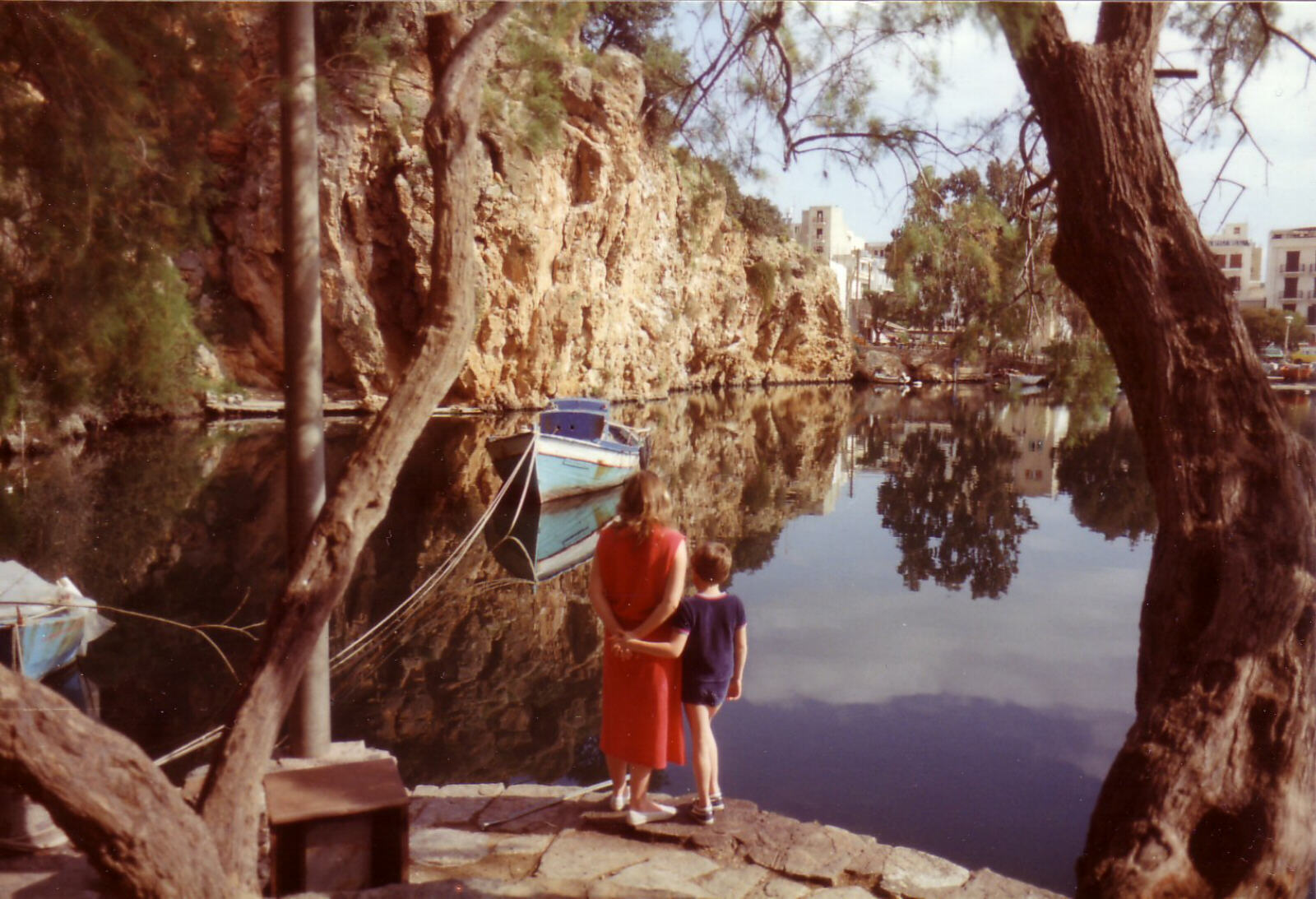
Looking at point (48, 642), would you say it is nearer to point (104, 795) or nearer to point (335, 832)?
point (335, 832)

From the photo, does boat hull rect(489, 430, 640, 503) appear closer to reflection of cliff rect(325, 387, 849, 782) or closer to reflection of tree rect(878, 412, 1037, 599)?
reflection of cliff rect(325, 387, 849, 782)

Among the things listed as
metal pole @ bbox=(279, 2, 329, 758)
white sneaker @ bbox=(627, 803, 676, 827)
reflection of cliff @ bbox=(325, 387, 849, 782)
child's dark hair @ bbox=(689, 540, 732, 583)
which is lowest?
reflection of cliff @ bbox=(325, 387, 849, 782)

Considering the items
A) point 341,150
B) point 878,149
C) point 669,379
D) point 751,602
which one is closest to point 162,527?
point 751,602

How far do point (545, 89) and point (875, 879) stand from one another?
3.03m

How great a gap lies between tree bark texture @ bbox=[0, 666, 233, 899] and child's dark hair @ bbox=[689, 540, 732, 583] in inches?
72.5

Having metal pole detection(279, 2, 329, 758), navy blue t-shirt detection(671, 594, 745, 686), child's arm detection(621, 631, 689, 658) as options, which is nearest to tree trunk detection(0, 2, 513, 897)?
metal pole detection(279, 2, 329, 758)

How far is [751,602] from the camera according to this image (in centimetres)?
1230

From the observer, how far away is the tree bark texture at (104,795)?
7.68ft

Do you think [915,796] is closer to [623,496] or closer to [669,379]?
[623,496]

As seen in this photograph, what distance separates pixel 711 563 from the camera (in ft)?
12.6

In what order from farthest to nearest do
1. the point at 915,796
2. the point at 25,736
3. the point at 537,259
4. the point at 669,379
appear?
the point at 669,379
the point at 537,259
the point at 915,796
the point at 25,736

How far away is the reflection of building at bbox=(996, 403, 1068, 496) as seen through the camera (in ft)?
72.8

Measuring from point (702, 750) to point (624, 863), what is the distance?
0.53 metres

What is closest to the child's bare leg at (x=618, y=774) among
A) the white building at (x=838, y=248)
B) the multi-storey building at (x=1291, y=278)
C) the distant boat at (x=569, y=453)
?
the distant boat at (x=569, y=453)
